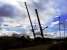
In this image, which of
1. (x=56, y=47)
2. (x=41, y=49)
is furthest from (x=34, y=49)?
(x=56, y=47)

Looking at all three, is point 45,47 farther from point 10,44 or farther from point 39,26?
point 39,26

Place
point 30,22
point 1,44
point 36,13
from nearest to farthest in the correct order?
point 1,44 → point 36,13 → point 30,22

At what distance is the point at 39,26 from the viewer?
4412 centimetres

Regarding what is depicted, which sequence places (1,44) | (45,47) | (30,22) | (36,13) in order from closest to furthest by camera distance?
1. (45,47)
2. (1,44)
3. (36,13)
4. (30,22)

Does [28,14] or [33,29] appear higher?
[28,14]

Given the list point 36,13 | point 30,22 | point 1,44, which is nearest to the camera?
point 1,44

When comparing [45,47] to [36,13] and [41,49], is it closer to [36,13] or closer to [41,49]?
[41,49]

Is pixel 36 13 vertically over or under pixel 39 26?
over

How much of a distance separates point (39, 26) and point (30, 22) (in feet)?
13.1

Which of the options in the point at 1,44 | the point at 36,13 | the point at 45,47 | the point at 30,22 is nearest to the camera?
the point at 45,47

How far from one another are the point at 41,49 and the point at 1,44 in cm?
956

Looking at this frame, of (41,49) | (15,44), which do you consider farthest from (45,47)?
(15,44)

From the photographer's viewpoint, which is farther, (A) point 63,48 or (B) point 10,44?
(B) point 10,44

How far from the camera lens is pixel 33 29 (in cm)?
4750
